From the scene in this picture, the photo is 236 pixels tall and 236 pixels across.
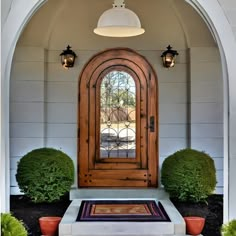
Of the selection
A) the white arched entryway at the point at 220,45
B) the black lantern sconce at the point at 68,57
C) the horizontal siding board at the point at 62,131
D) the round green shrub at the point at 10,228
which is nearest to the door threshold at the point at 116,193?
the horizontal siding board at the point at 62,131

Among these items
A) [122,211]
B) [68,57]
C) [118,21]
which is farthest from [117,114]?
[118,21]

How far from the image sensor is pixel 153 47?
19.4ft

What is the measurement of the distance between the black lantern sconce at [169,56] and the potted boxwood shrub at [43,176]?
197cm

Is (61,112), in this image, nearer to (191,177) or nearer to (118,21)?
(191,177)

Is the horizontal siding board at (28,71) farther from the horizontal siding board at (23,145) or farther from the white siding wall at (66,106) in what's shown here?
the horizontal siding board at (23,145)

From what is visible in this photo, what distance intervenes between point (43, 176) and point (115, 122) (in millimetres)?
1312

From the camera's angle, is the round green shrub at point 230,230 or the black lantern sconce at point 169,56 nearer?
the round green shrub at point 230,230

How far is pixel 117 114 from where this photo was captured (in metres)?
5.91

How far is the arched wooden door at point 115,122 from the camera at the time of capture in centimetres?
591

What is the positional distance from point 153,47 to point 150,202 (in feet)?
7.07

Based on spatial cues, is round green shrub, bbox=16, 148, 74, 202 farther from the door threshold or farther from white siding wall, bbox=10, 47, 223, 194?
white siding wall, bbox=10, 47, 223, 194

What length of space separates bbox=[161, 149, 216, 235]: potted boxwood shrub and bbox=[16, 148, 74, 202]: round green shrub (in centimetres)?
133

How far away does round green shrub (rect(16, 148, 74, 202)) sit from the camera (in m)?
5.20

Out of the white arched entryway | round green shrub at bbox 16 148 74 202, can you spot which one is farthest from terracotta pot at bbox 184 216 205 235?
round green shrub at bbox 16 148 74 202
